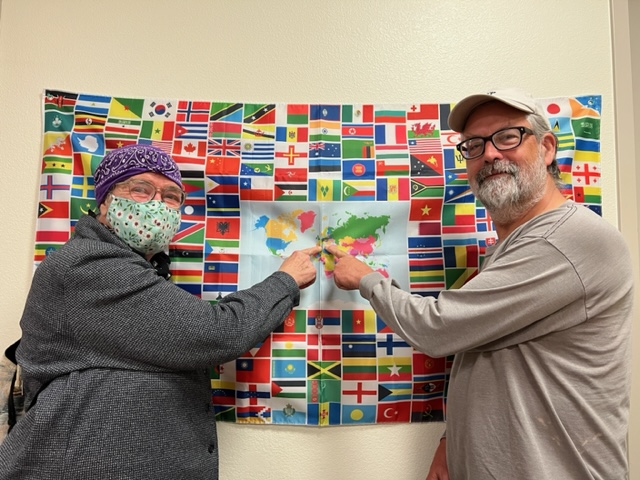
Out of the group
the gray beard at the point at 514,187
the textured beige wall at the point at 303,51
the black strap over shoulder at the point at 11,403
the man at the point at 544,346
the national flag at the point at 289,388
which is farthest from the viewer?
the textured beige wall at the point at 303,51

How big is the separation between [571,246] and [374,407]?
73 cm

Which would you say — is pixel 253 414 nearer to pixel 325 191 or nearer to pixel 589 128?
pixel 325 191

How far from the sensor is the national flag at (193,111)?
132 cm

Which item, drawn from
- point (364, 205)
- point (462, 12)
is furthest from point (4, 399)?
point (462, 12)

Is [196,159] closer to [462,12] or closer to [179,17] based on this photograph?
[179,17]

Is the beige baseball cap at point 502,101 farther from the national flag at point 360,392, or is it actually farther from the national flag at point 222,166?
the national flag at point 360,392

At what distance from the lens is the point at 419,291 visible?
4.18 feet

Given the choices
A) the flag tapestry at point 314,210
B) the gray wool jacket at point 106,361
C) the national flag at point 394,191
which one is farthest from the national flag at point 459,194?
the gray wool jacket at point 106,361

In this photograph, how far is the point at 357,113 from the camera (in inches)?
52.2

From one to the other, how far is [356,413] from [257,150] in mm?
884

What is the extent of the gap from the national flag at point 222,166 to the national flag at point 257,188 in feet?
0.14

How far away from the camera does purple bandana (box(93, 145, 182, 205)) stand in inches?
40.6

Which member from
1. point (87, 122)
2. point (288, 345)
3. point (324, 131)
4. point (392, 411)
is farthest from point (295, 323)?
point (87, 122)

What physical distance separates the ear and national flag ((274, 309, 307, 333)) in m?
0.80
